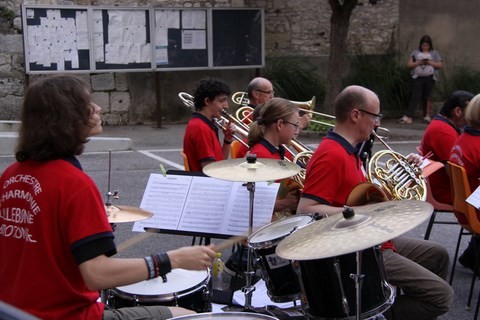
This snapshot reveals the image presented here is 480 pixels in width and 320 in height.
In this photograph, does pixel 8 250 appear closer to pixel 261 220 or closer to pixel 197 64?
pixel 261 220

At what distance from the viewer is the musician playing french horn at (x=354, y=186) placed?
354 centimetres

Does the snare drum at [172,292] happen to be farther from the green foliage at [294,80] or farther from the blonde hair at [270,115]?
the green foliage at [294,80]

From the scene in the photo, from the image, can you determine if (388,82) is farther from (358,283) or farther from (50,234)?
(50,234)

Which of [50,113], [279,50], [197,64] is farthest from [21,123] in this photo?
[279,50]

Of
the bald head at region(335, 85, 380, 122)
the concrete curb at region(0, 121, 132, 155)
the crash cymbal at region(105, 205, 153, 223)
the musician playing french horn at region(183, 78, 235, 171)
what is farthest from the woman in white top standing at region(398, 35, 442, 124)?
the crash cymbal at region(105, 205, 153, 223)

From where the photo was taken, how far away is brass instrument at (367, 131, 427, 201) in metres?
4.10

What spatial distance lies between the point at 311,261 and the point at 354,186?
2.28 ft

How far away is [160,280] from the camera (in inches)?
129

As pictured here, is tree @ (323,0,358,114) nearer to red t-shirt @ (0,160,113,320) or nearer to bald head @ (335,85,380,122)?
bald head @ (335,85,380,122)

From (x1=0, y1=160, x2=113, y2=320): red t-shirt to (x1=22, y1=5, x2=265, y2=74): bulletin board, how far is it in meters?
9.02

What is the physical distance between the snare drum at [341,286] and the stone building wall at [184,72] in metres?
9.24

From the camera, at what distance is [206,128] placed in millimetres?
5121

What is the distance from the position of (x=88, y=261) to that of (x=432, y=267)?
244 cm

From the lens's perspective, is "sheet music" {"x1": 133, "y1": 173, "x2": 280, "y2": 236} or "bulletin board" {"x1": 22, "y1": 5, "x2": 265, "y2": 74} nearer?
"sheet music" {"x1": 133, "y1": 173, "x2": 280, "y2": 236}
